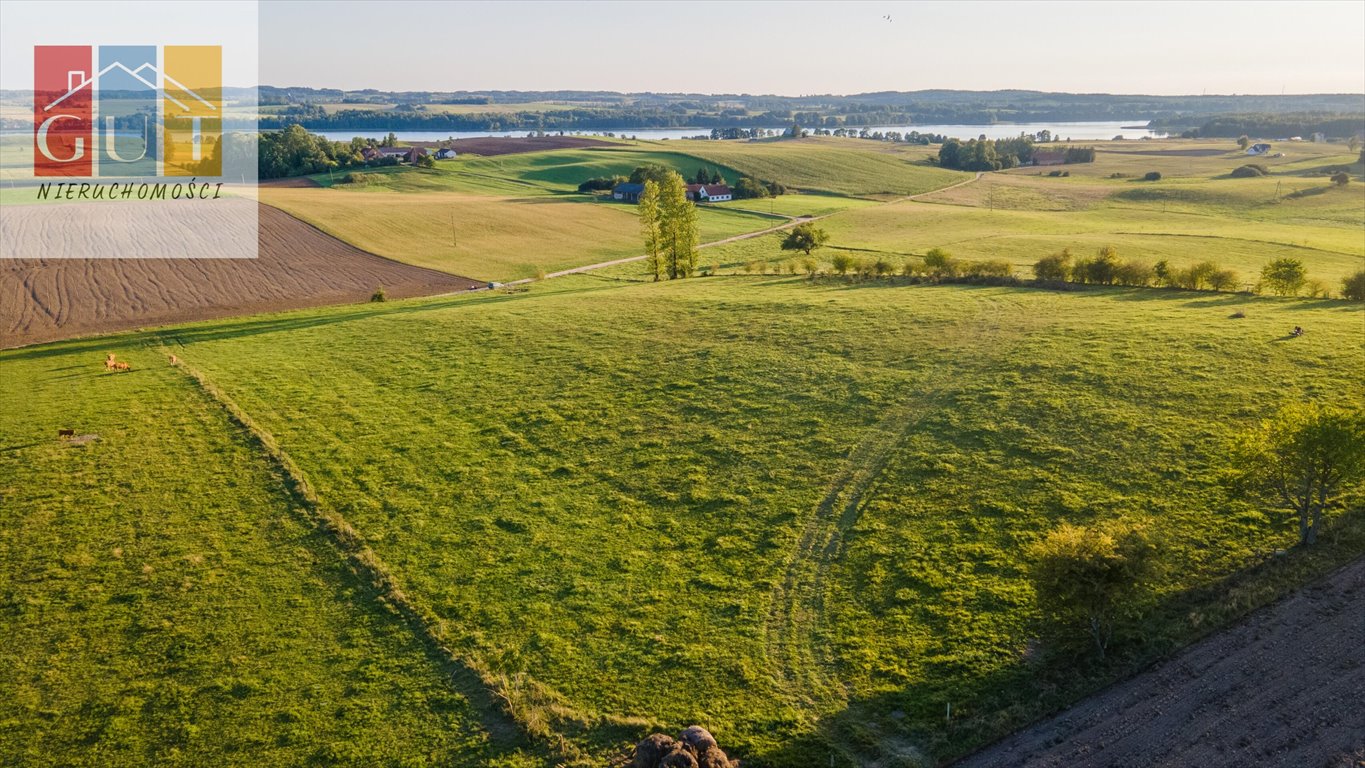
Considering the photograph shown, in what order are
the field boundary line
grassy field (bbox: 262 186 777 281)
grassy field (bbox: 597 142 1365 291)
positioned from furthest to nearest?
grassy field (bbox: 262 186 777 281) → grassy field (bbox: 597 142 1365 291) → the field boundary line

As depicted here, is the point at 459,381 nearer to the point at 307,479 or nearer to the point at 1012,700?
the point at 307,479

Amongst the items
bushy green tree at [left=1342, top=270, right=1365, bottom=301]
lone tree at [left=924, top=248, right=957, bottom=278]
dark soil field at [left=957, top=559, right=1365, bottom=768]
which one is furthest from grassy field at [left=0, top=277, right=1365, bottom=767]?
lone tree at [left=924, top=248, right=957, bottom=278]

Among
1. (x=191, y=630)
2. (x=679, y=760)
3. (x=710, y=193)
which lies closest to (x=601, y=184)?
(x=710, y=193)

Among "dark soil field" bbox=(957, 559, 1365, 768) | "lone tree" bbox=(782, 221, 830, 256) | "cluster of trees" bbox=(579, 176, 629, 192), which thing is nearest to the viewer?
"dark soil field" bbox=(957, 559, 1365, 768)

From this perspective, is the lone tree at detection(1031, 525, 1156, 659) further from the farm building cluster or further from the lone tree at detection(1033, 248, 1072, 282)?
the farm building cluster

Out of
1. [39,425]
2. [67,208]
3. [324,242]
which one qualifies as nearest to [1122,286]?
[39,425]

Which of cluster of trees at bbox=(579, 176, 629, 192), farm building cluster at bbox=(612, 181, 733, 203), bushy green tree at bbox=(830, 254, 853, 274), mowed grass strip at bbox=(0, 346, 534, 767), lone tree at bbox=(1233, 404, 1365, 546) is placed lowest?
mowed grass strip at bbox=(0, 346, 534, 767)
